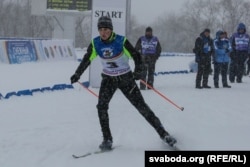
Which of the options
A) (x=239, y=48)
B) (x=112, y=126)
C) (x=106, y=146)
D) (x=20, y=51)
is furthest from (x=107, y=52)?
(x=20, y=51)

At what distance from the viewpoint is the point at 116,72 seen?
6527 millimetres

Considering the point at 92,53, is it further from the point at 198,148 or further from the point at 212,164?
the point at 212,164

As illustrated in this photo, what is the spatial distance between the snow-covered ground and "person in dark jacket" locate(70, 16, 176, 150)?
0.35 meters

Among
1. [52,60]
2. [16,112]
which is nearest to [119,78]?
[16,112]

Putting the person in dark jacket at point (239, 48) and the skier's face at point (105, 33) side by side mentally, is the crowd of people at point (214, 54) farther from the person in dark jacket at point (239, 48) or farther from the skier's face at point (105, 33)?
the skier's face at point (105, 33)

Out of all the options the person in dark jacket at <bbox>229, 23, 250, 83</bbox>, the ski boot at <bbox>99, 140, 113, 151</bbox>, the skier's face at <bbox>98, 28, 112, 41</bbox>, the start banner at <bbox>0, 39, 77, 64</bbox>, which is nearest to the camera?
the skier's face at <bbox>98, 28, 112, 41</bbox>

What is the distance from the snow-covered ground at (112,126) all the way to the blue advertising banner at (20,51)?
35.7ft

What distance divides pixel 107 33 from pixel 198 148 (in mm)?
1924

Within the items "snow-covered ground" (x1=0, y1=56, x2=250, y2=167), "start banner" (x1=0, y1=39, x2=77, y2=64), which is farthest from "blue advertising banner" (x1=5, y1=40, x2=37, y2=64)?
"snow-covered ground" (x1=0, y1=56, x2=250, y2=167)

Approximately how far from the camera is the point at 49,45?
94.3 ft

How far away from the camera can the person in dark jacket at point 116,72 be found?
20.9 feet

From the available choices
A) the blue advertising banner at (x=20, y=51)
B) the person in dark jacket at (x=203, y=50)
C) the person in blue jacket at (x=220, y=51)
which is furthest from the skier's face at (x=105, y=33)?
the blue advertising banner at (x=20, y=51)

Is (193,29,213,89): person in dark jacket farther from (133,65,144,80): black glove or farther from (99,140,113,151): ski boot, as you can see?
(99,140,113,151): ski boot

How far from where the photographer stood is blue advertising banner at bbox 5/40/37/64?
24.8 m
